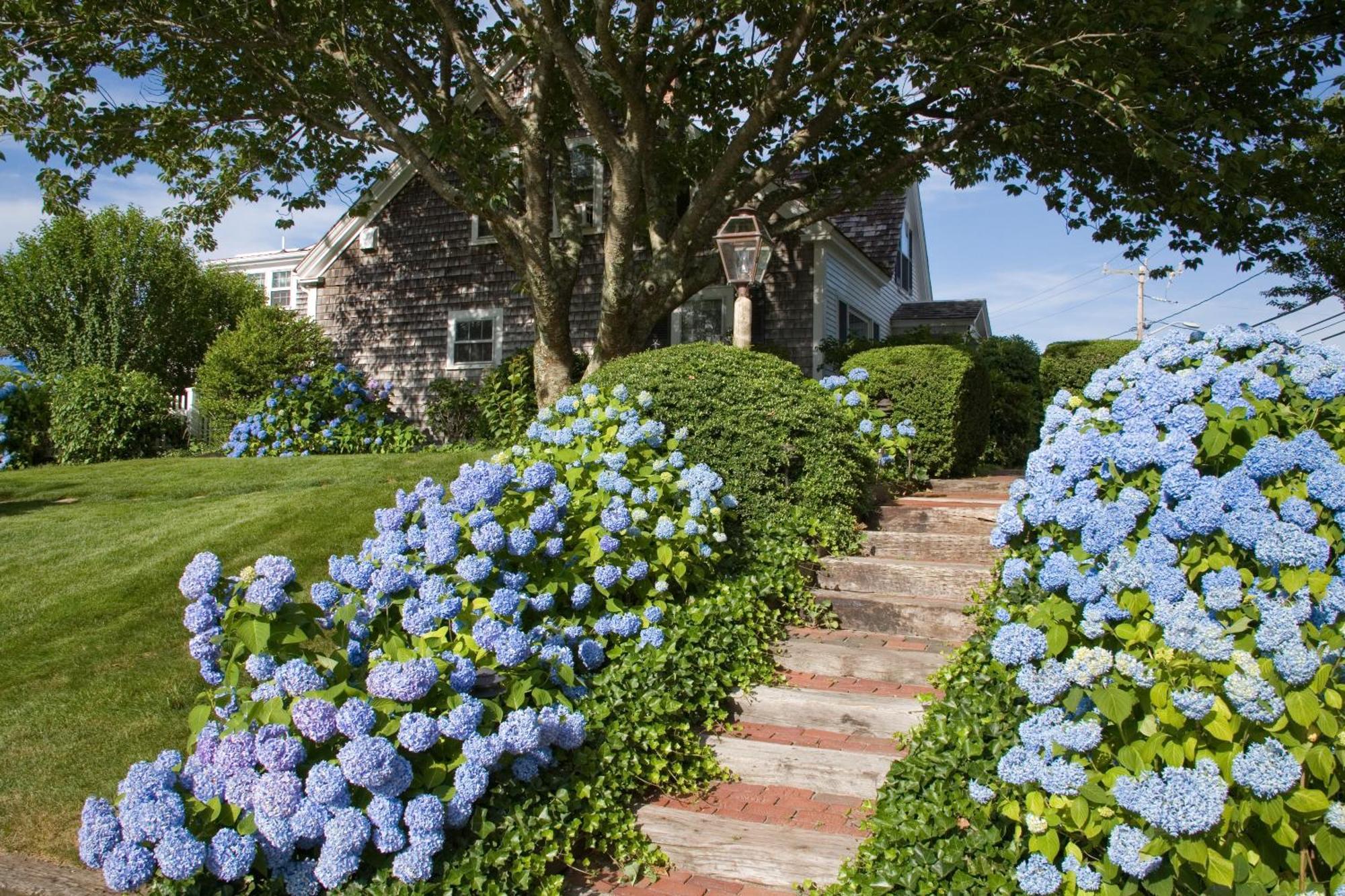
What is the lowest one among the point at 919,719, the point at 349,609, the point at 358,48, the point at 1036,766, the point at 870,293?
the point at 919,719

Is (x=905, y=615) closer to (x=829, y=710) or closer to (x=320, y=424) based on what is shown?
(x=829, y=710)

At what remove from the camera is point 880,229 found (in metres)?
18.8

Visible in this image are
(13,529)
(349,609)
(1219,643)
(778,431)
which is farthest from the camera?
(13,529)

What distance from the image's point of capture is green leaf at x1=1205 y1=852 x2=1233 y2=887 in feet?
8.00

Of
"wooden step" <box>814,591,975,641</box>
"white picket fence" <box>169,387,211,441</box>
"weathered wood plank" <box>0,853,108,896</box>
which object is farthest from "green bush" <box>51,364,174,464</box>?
"wooden step" <box>814,591,975,641</box>

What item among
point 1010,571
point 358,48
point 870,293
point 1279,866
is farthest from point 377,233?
point 1279,866

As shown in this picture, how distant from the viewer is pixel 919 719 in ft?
14.1

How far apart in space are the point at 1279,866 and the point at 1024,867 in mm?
673

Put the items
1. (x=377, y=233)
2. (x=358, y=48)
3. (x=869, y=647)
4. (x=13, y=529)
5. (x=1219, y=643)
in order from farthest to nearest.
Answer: (x=377, y=233)
(x=358, y=48)
(x=13, y=529)
(x=869, y=647)
(x=1219, y=643)

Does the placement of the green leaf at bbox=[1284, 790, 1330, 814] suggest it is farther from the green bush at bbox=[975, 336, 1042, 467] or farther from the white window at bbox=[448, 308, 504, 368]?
the white window at bbox=[448, 308, 504, 368]

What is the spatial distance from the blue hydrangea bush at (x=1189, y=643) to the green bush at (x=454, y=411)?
12.4 m

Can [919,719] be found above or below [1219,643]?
below

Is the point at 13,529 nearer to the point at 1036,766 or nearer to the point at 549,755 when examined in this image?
the point at 549,755

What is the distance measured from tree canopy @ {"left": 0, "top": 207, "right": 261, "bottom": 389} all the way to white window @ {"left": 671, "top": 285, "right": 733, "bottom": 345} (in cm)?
1218
